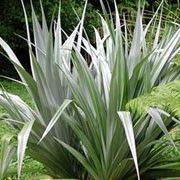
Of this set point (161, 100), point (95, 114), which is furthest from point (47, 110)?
point (161, 100)

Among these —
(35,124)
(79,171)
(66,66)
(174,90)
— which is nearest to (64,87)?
(66,66)

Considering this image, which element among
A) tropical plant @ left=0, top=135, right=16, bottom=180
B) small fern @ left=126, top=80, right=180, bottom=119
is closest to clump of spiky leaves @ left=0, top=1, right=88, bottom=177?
tropical plant @ left=0, top=135, right=16, bottom=180

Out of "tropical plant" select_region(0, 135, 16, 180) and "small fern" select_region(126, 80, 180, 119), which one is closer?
"small fern" select_region(126, 80, 180, 119)

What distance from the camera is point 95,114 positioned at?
3.26 meters

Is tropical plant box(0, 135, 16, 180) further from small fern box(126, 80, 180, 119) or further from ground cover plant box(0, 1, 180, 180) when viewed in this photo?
small fern box(126, 80, 180, 119)

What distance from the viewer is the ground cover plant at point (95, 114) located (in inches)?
125

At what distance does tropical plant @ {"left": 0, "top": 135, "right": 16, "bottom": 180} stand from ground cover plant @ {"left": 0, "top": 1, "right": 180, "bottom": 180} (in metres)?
0.12

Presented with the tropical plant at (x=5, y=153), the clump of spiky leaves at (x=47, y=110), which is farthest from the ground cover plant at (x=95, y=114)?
the tropical plant at (x=5, y=153)

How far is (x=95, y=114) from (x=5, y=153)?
23.8 inches

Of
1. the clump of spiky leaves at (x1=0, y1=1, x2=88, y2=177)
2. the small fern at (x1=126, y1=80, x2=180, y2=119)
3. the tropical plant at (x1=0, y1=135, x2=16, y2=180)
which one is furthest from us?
the clump of spiky leaves at (x1=0, y1=1, x2=88, y2=177)

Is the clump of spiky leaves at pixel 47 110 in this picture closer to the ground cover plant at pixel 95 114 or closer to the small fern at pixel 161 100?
the ground cover plant at pixel 95 114

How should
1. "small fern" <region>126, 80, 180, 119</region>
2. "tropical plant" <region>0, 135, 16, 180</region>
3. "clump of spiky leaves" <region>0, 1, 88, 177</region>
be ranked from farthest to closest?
"clump of spiky leaves" <region>0, 1, 88, 177</region>
"tropical plant" <region>0, 135, 16, 180</region>
"small fern" <region>126, 80, 180, 119</region>

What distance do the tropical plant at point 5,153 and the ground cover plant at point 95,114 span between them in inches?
4.6

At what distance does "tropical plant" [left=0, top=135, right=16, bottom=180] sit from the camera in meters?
3.12
